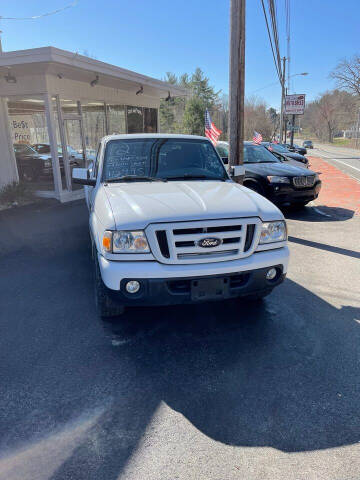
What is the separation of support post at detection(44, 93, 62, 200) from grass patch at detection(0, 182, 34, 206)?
2.85 ft

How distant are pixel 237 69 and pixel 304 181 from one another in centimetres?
322

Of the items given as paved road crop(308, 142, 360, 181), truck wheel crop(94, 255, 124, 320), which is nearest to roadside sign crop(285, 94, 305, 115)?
paved road crop(308, 142, 360, 181)

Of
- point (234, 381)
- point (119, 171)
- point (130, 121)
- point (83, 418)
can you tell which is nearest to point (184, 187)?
point (119, 171)

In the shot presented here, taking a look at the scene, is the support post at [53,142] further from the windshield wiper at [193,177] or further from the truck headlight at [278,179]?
the windshield wiper at [193,177]

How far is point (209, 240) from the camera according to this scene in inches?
117

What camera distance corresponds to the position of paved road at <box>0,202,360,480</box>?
2.10 metres

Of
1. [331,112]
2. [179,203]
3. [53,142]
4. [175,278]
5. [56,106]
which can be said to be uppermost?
[331,112]

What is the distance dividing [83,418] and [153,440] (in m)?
0.53

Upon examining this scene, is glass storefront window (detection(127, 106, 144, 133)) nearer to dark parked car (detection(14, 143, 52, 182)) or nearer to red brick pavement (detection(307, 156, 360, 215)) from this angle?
dark parked car (detection(14, 143, 52, 182))

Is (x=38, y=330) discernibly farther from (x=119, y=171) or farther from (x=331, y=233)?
(x=331, y=233)

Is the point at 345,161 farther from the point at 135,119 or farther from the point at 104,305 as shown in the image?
the point at 104,305

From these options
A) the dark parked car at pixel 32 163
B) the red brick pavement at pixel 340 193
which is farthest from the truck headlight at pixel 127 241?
the dark parked car at pixel 32 163

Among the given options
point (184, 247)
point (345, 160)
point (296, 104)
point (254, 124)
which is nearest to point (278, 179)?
point (184, 247)

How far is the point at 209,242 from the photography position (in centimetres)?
298
